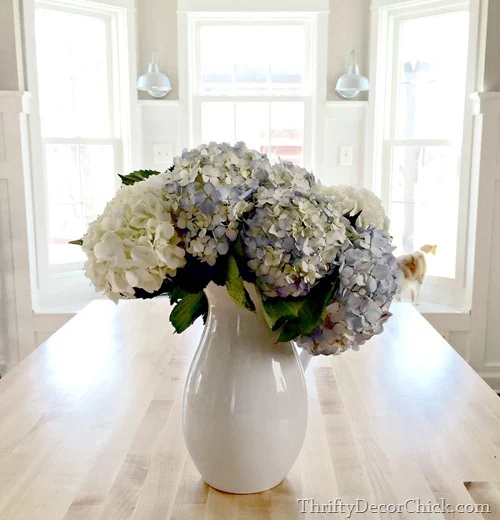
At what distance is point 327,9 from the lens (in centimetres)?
326

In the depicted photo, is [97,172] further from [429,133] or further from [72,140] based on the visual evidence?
[429,133]

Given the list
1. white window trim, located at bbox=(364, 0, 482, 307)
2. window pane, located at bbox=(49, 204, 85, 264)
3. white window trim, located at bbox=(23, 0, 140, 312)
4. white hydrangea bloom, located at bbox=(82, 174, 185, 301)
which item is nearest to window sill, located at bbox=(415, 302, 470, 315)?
white window trim, located at bbox=(364, 0, 482, 307)

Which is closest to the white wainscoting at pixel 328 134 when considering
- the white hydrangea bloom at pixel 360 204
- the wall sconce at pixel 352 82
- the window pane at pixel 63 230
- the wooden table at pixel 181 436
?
the wall sconce at pixel 352 82

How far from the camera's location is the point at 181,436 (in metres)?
1.06

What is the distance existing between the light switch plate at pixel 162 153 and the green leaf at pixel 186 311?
2683 mm

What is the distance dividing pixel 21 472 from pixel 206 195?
0.57 m

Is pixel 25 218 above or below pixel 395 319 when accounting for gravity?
above

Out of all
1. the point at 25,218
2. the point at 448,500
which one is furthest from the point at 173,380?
the point at 25,218

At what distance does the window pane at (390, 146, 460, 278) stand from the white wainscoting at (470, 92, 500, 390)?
24 cm

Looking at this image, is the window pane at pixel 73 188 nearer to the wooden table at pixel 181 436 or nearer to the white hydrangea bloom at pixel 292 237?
the wooden table at pixel 181 436

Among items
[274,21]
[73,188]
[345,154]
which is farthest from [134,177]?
[274,21]

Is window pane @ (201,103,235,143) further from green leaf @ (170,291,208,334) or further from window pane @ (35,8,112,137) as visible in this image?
green leaf @ (170,291,208,334)

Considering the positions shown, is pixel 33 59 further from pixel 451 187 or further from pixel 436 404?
pixel 436 404

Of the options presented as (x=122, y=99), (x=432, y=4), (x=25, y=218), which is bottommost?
(x=25, y=218)
